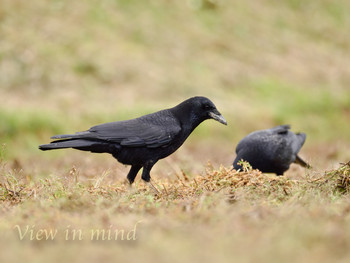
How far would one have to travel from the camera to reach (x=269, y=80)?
20.0 m

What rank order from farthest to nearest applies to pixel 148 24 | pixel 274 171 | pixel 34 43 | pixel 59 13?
pixel 148 24 → pixel 59 13 → pixel 34 43 → pixel 274 171

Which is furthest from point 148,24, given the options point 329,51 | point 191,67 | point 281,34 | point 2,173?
point 2,173

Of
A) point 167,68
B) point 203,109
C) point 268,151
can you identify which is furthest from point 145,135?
point 167,68

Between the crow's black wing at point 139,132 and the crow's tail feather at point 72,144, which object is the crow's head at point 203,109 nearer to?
the crow's black wing at point 139,132

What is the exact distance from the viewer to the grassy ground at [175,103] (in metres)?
2.90

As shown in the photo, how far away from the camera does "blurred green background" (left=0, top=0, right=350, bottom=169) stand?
1441 centimetres

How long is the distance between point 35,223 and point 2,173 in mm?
1664

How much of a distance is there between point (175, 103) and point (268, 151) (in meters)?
9.21

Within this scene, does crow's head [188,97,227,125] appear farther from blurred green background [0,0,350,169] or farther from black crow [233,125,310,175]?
blurred green background [0,0,350,169]

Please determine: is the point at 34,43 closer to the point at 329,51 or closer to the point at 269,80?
the point at 269,80

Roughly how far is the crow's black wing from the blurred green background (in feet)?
16.6

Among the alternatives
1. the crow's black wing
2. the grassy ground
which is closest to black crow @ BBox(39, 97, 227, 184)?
the crow's black wing

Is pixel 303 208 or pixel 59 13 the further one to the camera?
pixel 59 13

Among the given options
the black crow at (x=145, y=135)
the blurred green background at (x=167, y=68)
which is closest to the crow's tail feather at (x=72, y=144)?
the black crow at (x=145, y=135)
